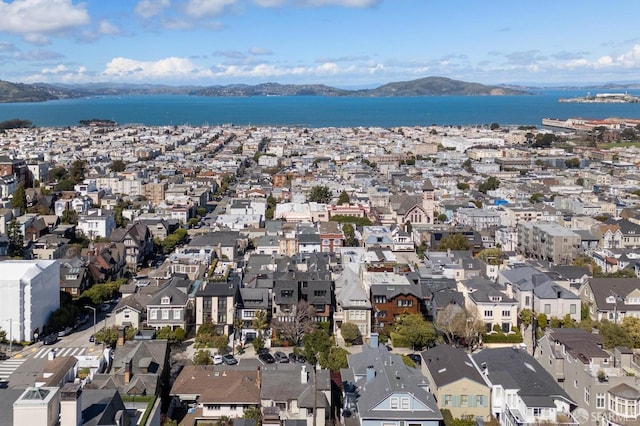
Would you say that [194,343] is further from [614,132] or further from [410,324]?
[614,132]

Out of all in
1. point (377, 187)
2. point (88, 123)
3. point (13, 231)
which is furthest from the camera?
point (88, 123)

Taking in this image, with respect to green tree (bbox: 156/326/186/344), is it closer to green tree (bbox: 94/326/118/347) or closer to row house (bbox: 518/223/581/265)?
green tree (bbox: 94/326/118/347)

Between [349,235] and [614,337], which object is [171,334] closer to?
[614,337]

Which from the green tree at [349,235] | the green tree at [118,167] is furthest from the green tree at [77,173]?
the green tree at [349,235]

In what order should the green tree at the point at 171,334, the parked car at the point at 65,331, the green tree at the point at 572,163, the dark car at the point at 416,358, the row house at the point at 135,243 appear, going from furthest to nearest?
the green tree at the point at 572,163 < the row house at the point at 135,243 < the parked car at the point at 65,331 < the green tree at the point at 171,334 < the dark car at the point at 416,358

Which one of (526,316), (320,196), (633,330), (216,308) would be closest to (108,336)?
(216,308)

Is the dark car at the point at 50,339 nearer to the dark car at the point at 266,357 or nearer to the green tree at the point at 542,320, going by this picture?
the dark car at the point at 266,357

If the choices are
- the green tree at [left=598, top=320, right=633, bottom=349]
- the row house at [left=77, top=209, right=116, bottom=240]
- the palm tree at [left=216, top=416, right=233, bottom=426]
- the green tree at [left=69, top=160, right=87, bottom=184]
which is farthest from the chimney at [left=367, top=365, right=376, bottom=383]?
the green tree at [left=69, top=160, right=87, bottom=184]

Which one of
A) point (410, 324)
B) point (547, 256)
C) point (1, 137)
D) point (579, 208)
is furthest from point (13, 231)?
point (1, 137)
